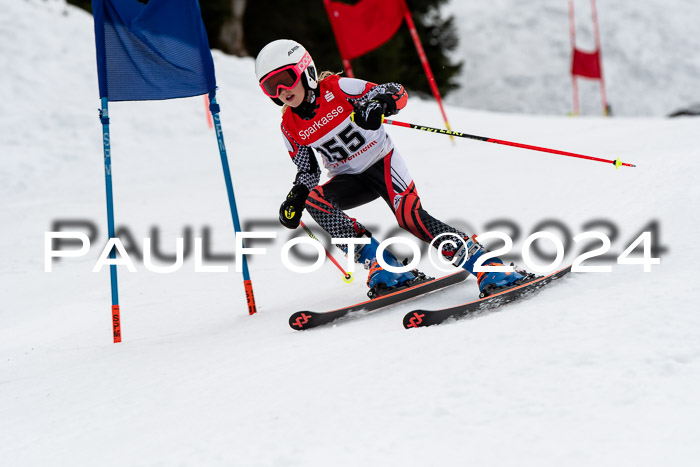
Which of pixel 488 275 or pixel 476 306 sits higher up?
pixel 488 275

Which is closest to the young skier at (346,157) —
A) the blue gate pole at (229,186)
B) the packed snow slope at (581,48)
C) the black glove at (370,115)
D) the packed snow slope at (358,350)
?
the black glove at (370,115)

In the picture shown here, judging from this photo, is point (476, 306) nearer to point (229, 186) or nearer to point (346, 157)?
point (346, 157)

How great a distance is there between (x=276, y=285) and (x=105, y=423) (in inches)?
106

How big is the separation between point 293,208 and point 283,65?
0.76 meters

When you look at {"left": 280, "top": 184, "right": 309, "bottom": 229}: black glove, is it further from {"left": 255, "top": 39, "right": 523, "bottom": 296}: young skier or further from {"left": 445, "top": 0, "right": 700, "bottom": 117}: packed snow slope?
{"left": 445, "top": 0, "right": 700, "bottom": 117}: packed snow slope

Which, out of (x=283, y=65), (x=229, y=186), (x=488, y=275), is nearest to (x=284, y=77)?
(x=283, y=65)

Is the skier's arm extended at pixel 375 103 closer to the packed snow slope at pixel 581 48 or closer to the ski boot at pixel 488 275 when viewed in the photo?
the ski boot at pixel 488 275

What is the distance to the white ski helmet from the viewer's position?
11.3 ft

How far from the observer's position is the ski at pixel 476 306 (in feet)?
10.00

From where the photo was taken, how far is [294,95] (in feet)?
11.6

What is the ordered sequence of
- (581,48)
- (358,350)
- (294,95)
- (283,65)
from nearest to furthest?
1. (358,350)
2. (283,65)
3. (294,95)
4. (581,48)

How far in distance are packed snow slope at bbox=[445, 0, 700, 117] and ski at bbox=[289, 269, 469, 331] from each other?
25620 millimetres

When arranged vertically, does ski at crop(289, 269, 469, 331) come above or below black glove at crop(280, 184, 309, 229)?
below

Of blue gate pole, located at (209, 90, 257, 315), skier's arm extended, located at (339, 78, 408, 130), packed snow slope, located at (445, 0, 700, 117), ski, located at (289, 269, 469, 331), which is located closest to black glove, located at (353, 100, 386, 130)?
skier's arm extended, located at (339, 78, 408, 130)
